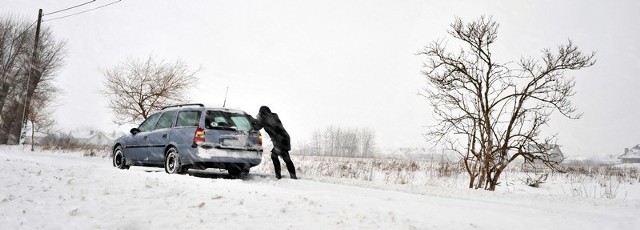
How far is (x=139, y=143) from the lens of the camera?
10.6 meters

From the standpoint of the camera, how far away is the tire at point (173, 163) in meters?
9.02

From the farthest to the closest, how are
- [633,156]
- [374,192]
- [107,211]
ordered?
[633,156] → [374,192] → [107,211]

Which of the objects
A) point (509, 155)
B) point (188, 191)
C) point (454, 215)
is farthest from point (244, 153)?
point (509, 155)

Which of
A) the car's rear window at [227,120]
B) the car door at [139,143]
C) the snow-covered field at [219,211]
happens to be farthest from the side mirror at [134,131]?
the snow-covered field at [219,211]

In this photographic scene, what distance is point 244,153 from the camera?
30.5 ft

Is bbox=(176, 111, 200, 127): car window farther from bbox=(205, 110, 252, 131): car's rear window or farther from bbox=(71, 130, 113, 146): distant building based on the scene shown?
bbox=(71, 130, 113, 146): distant building

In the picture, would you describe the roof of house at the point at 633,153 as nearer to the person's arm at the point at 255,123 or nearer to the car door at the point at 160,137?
the person's arm at the point at 255,123

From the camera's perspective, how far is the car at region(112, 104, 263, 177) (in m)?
8.82

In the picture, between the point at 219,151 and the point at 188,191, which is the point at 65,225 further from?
the point at 219,151

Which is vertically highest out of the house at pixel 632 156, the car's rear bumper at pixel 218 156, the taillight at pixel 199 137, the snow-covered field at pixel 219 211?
the house at pixel 632 156

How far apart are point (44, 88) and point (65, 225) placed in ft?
122

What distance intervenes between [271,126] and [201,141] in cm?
158

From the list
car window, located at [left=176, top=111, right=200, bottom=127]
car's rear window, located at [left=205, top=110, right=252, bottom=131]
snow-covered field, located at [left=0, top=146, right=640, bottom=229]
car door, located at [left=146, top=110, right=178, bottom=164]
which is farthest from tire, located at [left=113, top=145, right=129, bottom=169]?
snow-covered field, located at [left=0, top=146, right=640, bottom=229]

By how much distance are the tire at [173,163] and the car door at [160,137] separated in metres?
0.24
